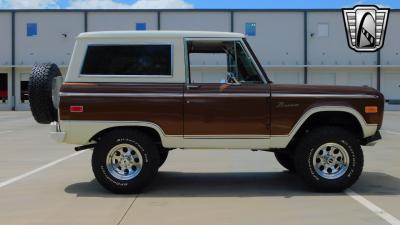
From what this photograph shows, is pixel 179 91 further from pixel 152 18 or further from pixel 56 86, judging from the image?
pixel 152 18

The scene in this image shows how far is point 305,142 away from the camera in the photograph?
26.7 feet

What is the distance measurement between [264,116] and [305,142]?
727 mm

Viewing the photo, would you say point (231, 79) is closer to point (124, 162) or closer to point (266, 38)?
point (124, 162)

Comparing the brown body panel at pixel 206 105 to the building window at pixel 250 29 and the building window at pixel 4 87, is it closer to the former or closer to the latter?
the building window at pixel 250 29

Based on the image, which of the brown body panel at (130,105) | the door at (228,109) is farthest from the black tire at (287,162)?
the brown body panel at (130,105)

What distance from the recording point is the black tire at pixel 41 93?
8.10 metres

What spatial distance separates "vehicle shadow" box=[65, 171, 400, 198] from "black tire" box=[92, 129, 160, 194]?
0.65 ft

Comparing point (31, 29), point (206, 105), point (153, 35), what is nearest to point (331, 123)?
point (206, 105)

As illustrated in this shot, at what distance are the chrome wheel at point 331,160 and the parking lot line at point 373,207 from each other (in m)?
0.35

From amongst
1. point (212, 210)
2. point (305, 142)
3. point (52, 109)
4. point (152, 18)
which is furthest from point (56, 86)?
point (152, 18)

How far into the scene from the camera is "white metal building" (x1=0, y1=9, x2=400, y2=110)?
42406mm

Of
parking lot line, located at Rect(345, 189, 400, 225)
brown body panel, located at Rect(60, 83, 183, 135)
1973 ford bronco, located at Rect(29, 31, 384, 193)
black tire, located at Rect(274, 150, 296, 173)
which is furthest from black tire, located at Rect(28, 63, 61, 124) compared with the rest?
parking lot line, located at Rect(345, 189, 400, 225)

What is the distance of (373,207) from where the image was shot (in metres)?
7.24

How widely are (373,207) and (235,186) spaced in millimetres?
2302
